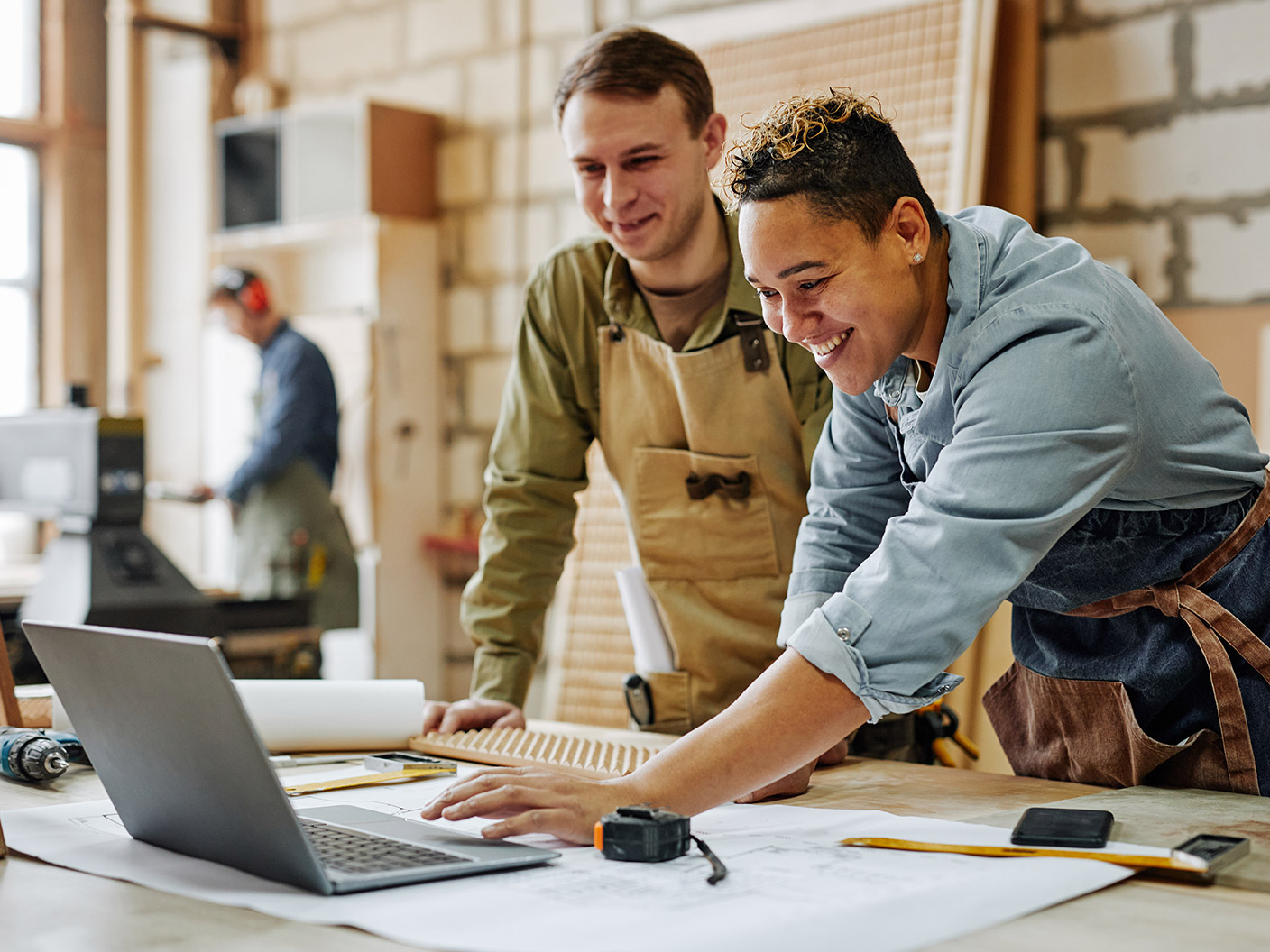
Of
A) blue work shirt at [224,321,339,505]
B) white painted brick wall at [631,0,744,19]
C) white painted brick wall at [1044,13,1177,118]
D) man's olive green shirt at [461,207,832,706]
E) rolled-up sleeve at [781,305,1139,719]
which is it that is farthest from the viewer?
blue work shirt at [224,321,339,505]

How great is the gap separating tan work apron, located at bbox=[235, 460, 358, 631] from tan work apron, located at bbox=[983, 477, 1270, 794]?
306cm

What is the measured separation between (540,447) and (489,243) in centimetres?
249

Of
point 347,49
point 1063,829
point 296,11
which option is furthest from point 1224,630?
point 296,11

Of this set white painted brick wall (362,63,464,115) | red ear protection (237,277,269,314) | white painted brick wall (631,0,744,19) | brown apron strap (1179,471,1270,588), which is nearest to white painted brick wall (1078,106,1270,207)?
white painted brick wall (631,0,744,19)

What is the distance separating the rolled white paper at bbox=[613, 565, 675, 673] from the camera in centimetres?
186

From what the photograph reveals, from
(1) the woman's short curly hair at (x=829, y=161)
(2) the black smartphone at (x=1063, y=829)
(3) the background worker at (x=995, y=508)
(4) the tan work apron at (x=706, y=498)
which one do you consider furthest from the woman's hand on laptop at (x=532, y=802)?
(4) the tan work apron at (x=706, y=498)

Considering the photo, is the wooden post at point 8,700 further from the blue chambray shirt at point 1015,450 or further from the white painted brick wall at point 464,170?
the white painted brick wall at point 464,170

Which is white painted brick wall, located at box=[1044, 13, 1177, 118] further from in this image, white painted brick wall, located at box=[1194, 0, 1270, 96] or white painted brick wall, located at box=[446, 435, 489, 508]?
white painted brick wall, located at box=[446, 435, 489, 508]

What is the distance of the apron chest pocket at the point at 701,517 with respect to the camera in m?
1.80

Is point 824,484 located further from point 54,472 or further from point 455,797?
point 54,472

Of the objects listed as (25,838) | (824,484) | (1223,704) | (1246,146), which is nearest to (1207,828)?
(1223,704)

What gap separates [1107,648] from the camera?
1.29 meters

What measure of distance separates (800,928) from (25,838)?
0.65 meters

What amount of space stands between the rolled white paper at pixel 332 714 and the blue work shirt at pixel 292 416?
2.63m
